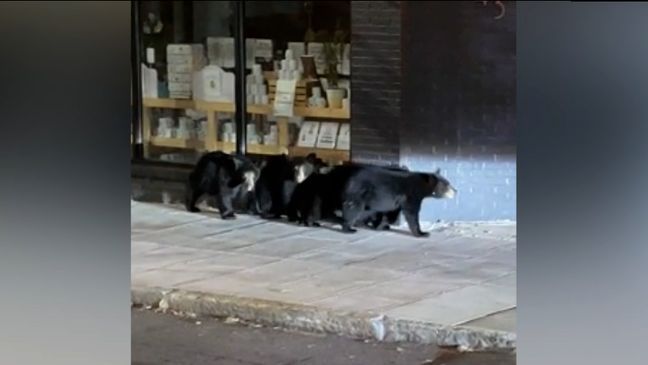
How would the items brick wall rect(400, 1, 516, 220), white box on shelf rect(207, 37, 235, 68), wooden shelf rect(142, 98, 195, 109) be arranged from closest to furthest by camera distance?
brick wall rect(400, 1, 516, 220), white box on shelf rect(207, 37, 235, 68), wooden shelf rect(142, 98, 195, 109)

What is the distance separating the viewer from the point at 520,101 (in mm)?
1873

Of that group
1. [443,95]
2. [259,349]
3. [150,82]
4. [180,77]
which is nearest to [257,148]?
[180,77]

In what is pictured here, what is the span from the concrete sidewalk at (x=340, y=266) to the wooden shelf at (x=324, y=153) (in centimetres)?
65

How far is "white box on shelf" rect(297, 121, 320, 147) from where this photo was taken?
370 inches

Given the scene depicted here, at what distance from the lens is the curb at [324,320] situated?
5.90 meters

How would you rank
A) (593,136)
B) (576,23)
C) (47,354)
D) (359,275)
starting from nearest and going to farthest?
(576,23) → (593,136) → (47,354) → (359,275)

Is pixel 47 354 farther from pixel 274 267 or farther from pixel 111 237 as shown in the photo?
pixel 274 267


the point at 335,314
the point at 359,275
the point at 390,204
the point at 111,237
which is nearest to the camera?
the point at 111,237

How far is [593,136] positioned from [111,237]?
2.82 ft

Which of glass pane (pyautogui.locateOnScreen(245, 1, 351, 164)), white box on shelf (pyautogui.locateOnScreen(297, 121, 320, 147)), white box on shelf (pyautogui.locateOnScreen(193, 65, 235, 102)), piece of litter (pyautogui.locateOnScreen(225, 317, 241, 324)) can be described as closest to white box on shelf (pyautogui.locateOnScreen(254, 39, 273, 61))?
glass pane (pyautogui.locateOnScreen(245, 1, 351, 164))

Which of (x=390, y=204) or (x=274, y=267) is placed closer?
(x=274, y=267)

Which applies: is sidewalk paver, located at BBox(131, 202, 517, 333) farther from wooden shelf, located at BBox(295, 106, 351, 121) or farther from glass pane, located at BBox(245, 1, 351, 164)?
wooden shelf, located at BBox(295, 106, 351, 121)

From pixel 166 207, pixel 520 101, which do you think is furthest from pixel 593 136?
pixel 166 207

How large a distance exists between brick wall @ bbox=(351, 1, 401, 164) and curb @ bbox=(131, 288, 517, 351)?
2530 millimetres
